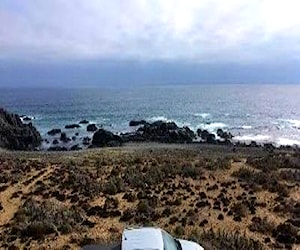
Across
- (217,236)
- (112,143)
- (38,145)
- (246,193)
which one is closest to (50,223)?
(217,236)

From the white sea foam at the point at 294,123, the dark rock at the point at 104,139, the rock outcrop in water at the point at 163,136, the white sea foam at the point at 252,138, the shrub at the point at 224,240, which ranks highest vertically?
the shrub at the point at 224,240

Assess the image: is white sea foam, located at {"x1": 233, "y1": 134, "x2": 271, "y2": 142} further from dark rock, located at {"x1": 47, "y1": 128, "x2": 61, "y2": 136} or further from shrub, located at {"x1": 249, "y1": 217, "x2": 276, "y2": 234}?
shrub, located at {"x1": 249, "y1": 217, "x2": 276, "y2": 234}

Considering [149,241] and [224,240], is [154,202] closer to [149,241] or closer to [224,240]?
[224,240]

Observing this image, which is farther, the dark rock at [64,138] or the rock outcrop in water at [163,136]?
the dark rock at [64,138]

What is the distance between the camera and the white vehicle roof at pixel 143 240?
10820 mm

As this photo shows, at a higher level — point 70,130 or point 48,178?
point 48,178

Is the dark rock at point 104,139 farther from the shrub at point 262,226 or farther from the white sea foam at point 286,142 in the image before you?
the shrub at point 262,226

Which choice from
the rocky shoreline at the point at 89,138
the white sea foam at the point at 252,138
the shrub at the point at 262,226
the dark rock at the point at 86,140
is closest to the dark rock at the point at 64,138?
the rocky shoreline at the point at 89,138

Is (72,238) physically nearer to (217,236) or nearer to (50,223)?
(50,223)

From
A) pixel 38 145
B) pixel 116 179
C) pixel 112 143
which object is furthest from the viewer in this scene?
pixel 38 145

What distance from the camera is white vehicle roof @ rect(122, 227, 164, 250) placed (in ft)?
35.5

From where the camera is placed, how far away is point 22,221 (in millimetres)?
20328

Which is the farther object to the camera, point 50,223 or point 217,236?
point 50,223

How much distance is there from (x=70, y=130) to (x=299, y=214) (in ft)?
251
